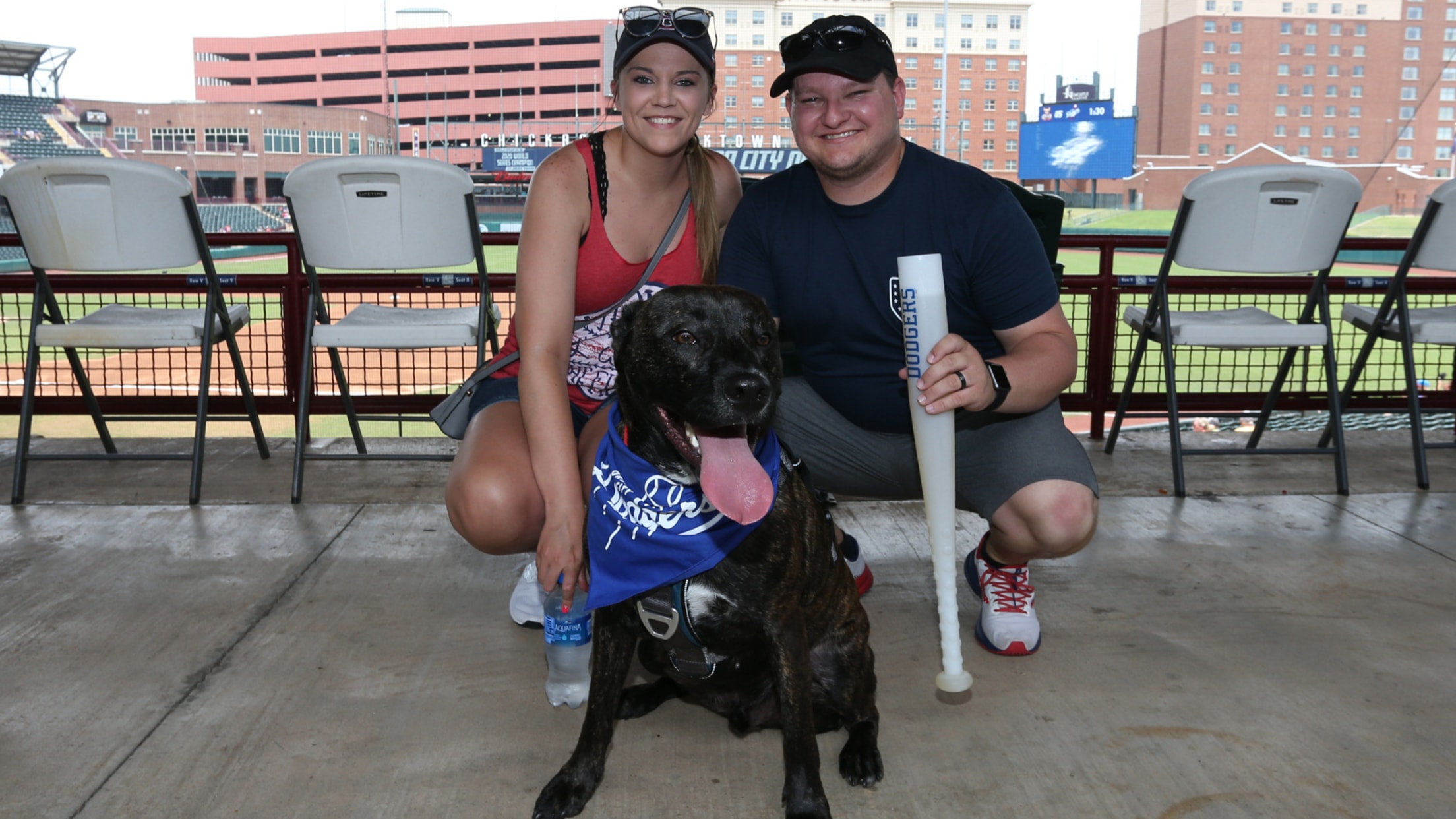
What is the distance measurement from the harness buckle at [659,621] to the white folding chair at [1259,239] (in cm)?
265

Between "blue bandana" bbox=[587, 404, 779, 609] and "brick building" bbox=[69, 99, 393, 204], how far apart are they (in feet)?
183

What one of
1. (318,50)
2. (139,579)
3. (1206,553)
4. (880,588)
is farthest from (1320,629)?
(318,50)

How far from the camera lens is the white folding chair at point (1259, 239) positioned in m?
3.64

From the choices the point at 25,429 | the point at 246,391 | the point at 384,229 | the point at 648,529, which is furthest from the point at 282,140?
the point at 648,529

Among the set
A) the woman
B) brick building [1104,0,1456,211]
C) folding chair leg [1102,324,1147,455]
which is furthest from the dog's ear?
brick building [1104,0,1456,211]

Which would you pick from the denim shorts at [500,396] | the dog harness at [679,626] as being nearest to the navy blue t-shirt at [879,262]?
the denim shorts at [500,396]

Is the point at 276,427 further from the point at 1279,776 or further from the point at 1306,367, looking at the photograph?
the point at 1279,776

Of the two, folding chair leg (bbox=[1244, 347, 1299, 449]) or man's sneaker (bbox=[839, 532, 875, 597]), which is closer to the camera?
man's sneaker (bbox=[839, 532, 875, 597])

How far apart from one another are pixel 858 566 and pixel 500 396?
41.9 inches

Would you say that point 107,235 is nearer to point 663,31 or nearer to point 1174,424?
point 663,31

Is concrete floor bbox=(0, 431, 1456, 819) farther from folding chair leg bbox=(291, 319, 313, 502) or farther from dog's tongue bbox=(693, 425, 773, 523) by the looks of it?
dog's tongue bbox=(693, 425, 773, 523)

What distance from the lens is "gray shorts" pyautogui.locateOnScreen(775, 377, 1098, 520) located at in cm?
231

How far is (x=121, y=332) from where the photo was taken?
352 cm

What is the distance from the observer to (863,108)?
2229mm
